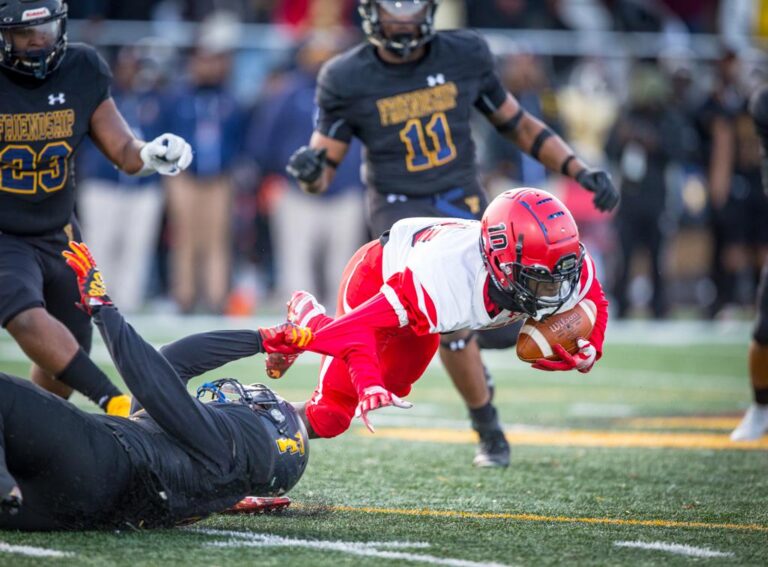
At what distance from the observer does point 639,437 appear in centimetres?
644

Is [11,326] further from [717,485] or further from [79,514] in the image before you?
[717,485]

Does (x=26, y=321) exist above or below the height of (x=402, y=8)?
below

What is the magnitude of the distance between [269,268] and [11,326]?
912 cm

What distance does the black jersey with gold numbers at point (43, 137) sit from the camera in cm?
495

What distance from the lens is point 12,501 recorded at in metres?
3.44

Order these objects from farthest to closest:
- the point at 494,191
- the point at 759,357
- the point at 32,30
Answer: the point at 494,191 < the point at 759,357 < the point at 32,30


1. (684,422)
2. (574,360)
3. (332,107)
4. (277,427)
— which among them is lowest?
(684,422)

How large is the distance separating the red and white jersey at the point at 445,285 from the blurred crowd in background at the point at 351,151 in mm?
5988

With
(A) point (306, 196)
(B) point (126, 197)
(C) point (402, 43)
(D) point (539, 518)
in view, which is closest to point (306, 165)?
(C) point (402, 43)

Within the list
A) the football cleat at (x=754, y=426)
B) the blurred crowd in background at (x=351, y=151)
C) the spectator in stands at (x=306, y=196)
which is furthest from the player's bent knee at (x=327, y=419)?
the spectator in stands at (x=306, y=196)

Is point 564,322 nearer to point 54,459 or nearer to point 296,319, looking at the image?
point 296,319

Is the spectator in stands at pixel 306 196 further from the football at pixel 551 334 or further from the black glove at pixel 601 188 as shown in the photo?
the football at pixel 551 334

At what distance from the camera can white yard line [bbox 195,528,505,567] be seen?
3563mm

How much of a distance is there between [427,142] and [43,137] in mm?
1697
